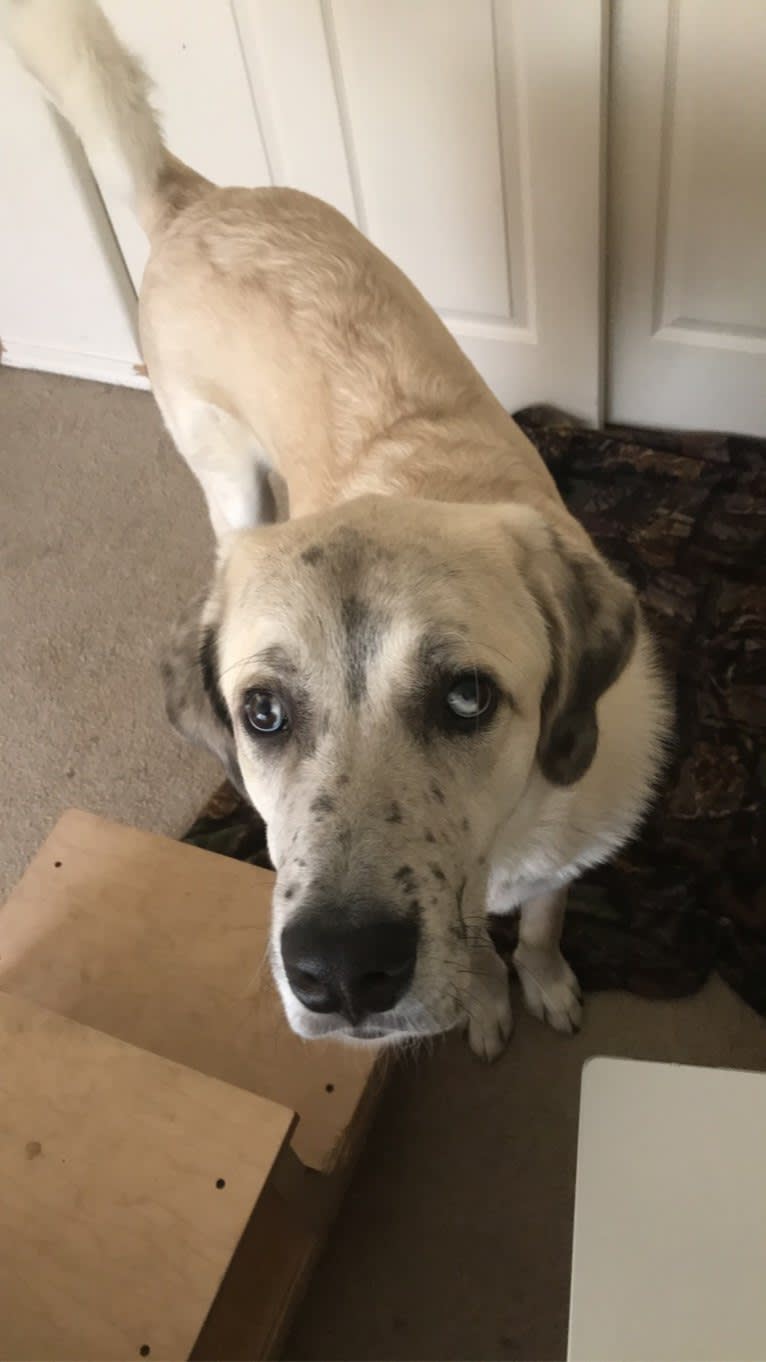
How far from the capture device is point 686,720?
1.96 metres

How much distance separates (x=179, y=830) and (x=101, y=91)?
1.38 m

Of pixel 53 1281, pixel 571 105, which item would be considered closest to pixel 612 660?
pixel 53 1281

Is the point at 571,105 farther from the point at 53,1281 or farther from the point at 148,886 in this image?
the point at 53,1281

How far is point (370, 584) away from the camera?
105 cm

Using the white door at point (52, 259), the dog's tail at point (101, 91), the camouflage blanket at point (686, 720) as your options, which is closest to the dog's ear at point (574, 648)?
the camouflage blanket at point (686, 720)

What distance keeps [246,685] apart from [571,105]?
1.52m

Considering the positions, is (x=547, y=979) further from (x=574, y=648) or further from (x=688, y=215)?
(x=688, y=215)

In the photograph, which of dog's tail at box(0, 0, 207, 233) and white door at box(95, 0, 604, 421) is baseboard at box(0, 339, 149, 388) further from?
dog's tail at box(0, 0, 207, 233)

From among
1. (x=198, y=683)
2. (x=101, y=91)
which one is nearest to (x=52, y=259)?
(x=101, y=91)

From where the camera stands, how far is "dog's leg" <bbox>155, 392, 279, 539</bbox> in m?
2.00

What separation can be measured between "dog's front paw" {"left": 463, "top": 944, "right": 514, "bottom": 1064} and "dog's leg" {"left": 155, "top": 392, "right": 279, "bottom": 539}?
99cm

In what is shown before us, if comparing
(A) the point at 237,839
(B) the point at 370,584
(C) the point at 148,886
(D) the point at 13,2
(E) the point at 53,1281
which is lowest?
(A) the point at 237,839

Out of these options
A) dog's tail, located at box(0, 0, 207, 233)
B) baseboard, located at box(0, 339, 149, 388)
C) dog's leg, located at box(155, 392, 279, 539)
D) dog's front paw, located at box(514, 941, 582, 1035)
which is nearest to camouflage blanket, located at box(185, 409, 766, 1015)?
dog's front paw, located at box(514, 941, 582, 1035)

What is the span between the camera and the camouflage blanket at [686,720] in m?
1.72
